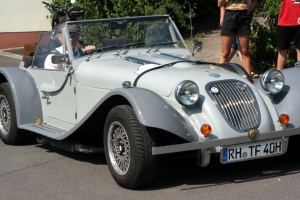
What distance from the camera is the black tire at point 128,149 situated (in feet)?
16.4

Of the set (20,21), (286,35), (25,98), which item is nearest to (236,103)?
(25,98)

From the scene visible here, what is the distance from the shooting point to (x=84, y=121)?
580 cm

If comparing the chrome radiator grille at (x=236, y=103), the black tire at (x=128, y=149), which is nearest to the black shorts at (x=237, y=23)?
the chrome radiator grille at (x=236, y=103)

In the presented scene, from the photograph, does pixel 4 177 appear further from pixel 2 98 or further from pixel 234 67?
pixel 234 67

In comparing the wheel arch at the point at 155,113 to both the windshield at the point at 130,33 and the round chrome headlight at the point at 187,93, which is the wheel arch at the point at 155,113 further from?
the windshield at the point at 130,33

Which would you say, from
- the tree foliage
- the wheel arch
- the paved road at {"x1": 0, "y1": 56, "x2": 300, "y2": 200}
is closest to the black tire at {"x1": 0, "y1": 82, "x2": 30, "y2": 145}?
the paved road at {"x1": 0, "y1": 56, "x2": 300, "y2": 200}

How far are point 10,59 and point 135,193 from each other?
10.9 m

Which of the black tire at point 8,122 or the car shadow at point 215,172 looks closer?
the car shadow at point 215,172

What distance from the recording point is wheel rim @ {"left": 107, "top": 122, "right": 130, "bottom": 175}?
5256 millimetres

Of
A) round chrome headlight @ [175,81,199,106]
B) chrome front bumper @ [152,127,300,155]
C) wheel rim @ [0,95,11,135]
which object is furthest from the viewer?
wheel rim @ [0,95,11,135]

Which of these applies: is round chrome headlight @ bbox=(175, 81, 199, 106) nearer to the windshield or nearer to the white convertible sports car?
the white convertible sports car

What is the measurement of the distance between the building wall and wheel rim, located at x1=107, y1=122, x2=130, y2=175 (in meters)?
12.6

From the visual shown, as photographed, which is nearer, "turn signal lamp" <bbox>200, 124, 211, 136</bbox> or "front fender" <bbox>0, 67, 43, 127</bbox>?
"turn signal lamp" <bbox>200, 124, 211, 136</bbox>

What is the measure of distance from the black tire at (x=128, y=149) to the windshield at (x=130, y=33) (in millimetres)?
1524
